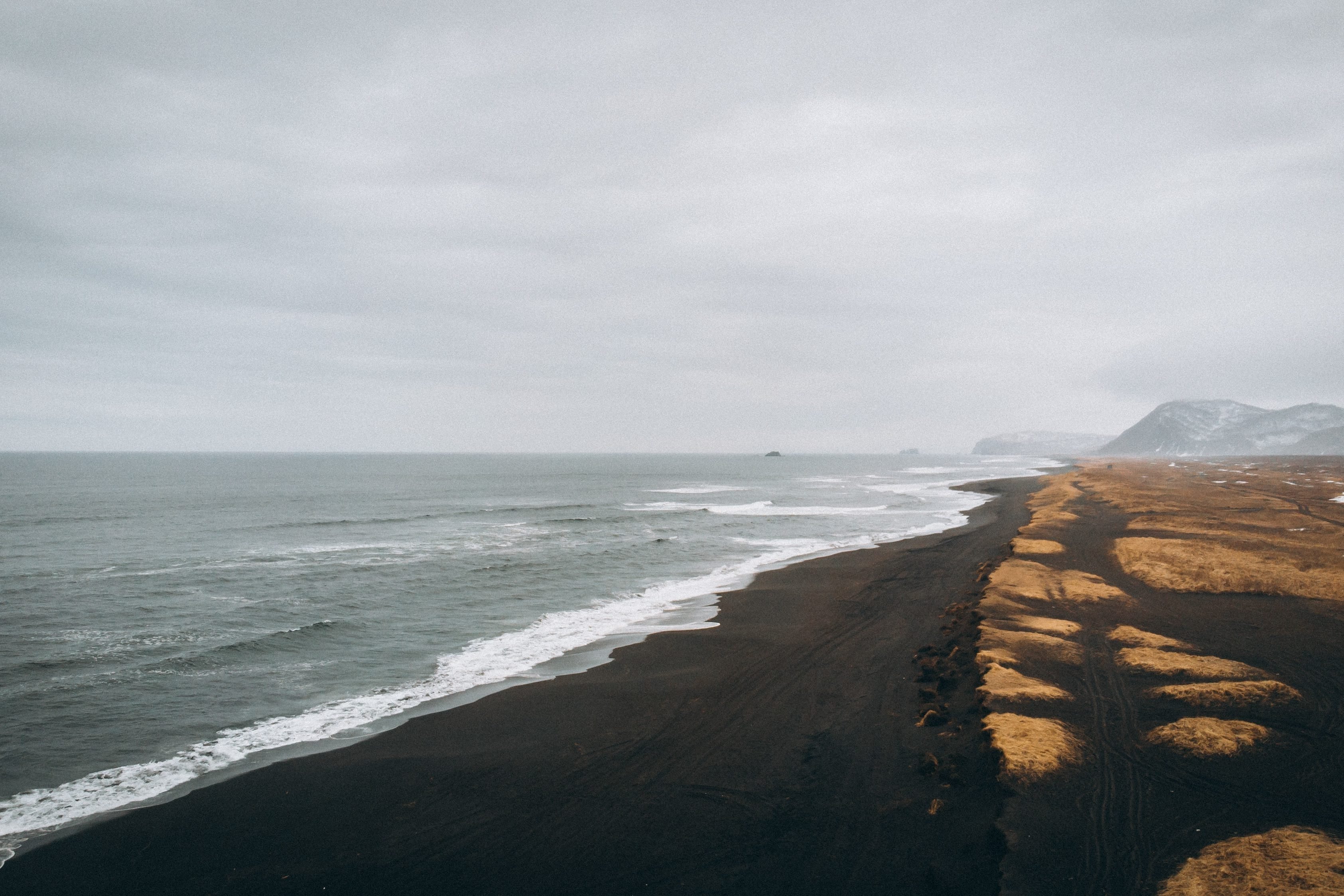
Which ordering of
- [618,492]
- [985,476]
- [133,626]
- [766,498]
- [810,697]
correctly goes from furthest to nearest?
1. [985,476]
2. [618,492]
3. [766,498]
4. [133,626]
5. [810,697]

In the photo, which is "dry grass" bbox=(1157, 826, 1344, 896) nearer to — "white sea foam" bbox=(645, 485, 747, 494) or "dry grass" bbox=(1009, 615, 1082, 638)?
"dry grass" bbox=(1009, 615, 1082, 638)

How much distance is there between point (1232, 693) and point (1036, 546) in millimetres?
23980

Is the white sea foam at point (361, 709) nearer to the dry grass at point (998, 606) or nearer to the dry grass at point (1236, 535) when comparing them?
the dry grass at point (998, 606)

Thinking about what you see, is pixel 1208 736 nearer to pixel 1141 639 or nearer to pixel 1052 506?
pixel 1141 639

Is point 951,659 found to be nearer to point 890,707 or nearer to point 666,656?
point 890,707

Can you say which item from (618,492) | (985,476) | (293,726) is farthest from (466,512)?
(985,476)

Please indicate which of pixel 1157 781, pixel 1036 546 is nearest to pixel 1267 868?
pixel 1157 781

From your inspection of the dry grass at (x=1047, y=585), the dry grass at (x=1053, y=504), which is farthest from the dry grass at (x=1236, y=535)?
the dry grass at (x=1053, y=504)

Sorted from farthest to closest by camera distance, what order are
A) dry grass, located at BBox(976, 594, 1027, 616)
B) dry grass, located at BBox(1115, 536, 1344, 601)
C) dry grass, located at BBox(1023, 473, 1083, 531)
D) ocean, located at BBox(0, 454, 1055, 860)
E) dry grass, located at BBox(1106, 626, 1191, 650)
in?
dry grass, located at BBox(1023, 473, 1083, 531) → dry grass, located at BBox(1115, 536, 1344, 601) → dry grass, located at BBox(976, 594, 1027, 616) → dry grass, located at BBox(1106, 626, 1191, 650) → ocean, located at BBox(0, 454, 1055, 860)

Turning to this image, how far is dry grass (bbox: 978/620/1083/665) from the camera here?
19375mm

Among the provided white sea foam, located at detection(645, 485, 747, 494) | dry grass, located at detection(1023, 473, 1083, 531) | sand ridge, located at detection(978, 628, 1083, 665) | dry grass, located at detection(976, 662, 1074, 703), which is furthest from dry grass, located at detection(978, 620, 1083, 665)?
white sea foam, located at detection(645, 485, 747, 494)

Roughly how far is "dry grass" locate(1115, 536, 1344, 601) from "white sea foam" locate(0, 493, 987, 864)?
20.5 meters

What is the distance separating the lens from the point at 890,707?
16906 mm

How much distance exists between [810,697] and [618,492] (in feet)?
284
